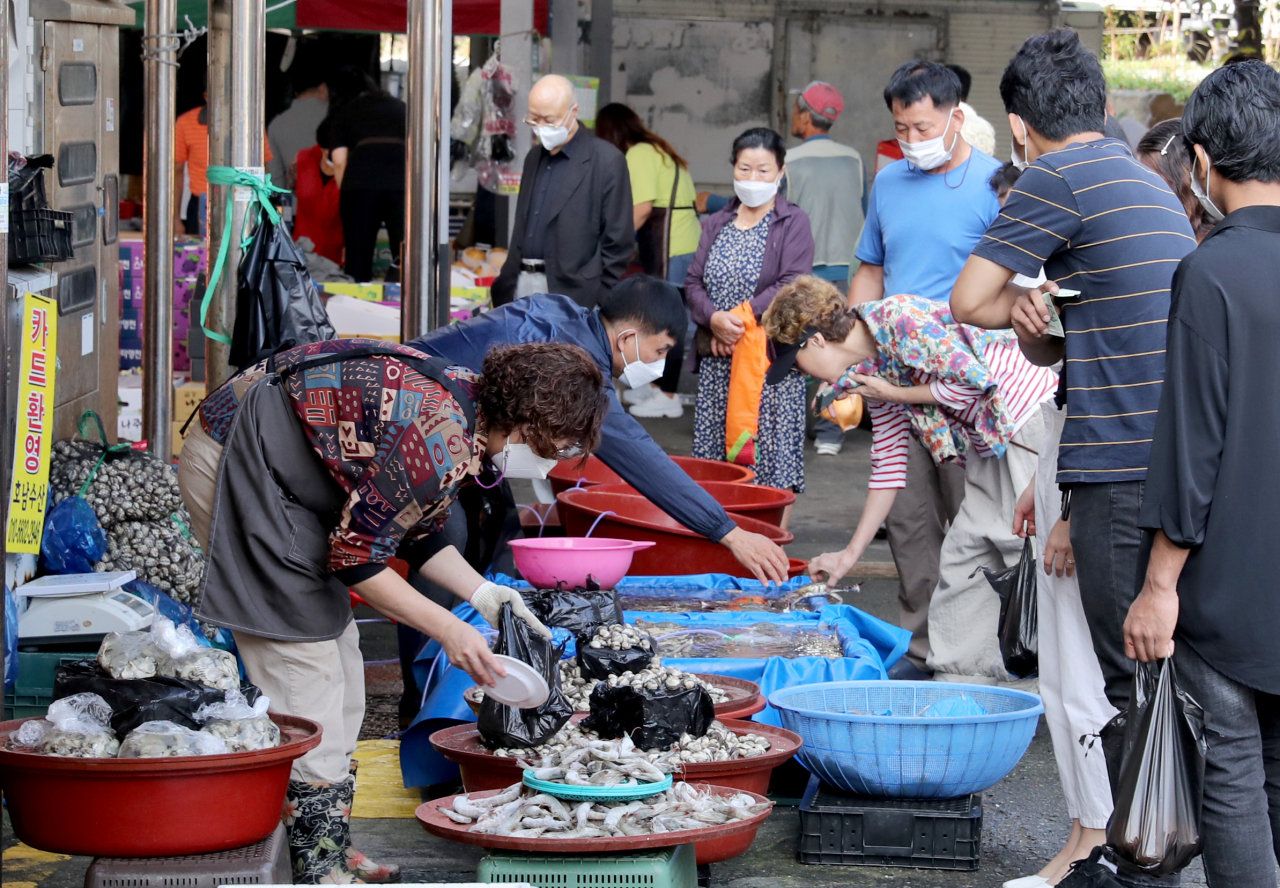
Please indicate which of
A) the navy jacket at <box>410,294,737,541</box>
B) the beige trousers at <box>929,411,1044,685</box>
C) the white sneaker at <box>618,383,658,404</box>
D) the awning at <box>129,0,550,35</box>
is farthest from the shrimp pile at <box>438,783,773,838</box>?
the awning at <box>129,0,550,35</box>

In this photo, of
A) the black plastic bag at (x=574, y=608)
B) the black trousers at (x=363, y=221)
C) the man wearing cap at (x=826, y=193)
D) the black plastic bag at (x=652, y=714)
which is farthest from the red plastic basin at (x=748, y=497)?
the black trousers at (x=363, y=221)

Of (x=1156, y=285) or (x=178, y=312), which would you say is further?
(x=178, y=312)

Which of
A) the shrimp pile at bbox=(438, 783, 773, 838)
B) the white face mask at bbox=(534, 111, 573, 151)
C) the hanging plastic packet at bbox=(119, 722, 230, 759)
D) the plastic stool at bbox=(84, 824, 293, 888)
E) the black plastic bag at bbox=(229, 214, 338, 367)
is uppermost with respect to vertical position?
the white face mask at bbox=(534, 111, 573, 151)

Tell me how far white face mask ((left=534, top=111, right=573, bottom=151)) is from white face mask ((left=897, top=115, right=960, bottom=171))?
221cm

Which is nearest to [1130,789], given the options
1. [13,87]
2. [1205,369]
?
[1205,369]

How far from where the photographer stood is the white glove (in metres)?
3.31

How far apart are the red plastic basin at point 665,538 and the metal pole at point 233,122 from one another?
128 centimetres

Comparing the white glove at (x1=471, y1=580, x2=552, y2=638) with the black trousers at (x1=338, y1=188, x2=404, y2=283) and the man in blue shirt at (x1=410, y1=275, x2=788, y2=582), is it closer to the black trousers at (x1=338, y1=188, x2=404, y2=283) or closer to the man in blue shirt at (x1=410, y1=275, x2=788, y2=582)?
the man in blue shirt at (x1=410, y1=275, x2=788, y2=582)

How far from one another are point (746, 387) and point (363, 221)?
15.5ft

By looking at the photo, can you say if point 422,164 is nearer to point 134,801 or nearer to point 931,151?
point 931,151

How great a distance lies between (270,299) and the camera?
15.0ft

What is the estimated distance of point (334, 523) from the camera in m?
3.18

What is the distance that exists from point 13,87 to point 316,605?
7.12 ft

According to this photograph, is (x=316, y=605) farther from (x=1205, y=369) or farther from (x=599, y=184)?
(x=599, y=184)
